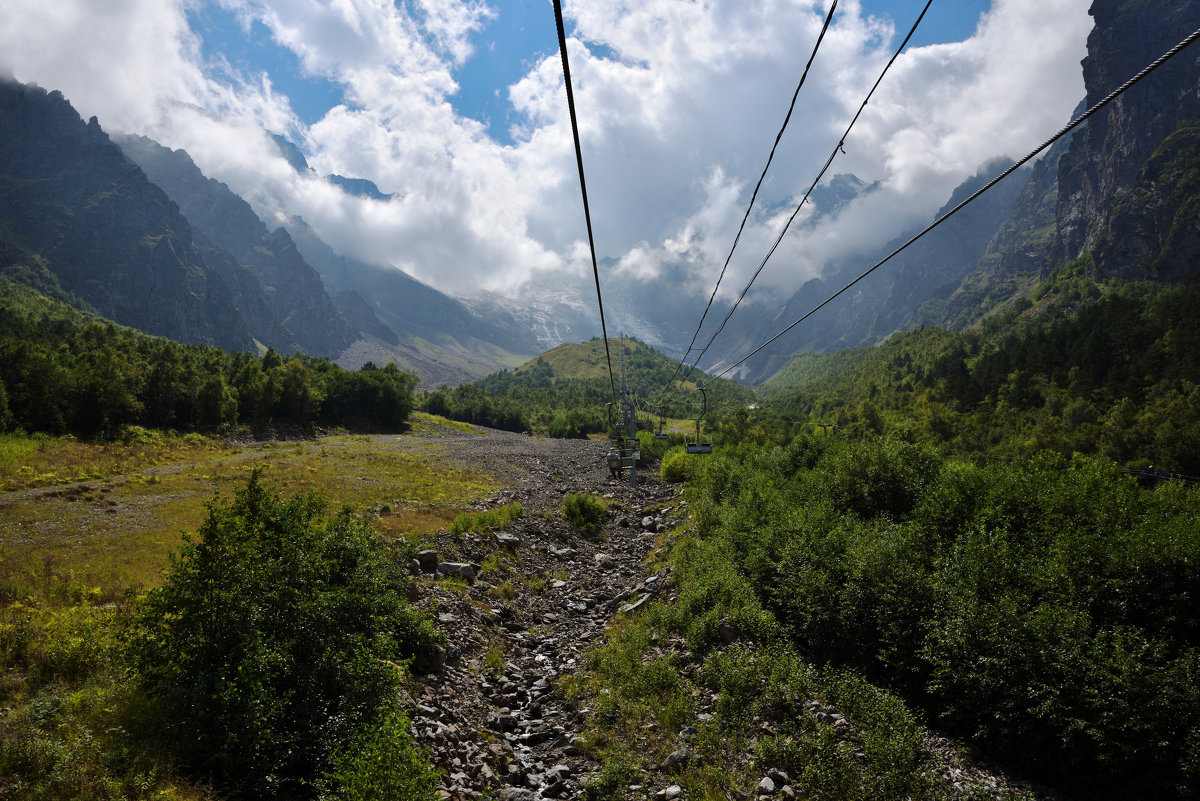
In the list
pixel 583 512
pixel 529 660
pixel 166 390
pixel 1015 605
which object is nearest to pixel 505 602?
pixel 529 660

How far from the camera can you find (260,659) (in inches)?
390

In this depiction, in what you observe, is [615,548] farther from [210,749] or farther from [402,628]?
[210,749]

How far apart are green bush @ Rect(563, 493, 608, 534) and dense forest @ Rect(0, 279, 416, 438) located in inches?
2209

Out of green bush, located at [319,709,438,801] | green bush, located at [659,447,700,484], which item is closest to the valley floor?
green bush, located at [319,709,438,801]

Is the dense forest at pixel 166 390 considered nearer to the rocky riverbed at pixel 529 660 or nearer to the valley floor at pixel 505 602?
the valley floor at pixel 505 602

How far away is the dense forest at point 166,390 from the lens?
2247 inches

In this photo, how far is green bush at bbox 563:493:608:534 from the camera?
40469 mm

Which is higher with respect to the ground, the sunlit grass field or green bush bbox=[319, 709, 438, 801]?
the sunlit grass field

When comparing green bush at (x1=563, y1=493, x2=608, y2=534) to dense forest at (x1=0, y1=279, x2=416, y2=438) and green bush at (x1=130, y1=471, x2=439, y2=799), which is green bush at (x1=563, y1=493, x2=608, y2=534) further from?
dense forest at (x1=0, y1=279, x2=416, y2=438)

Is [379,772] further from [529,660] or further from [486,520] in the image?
[486,520]

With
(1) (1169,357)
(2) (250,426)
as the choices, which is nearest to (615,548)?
(2) (250,426)

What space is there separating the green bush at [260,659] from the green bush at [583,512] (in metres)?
27.4

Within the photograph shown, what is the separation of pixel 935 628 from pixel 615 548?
2348 cm

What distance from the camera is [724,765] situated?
14.2 m
